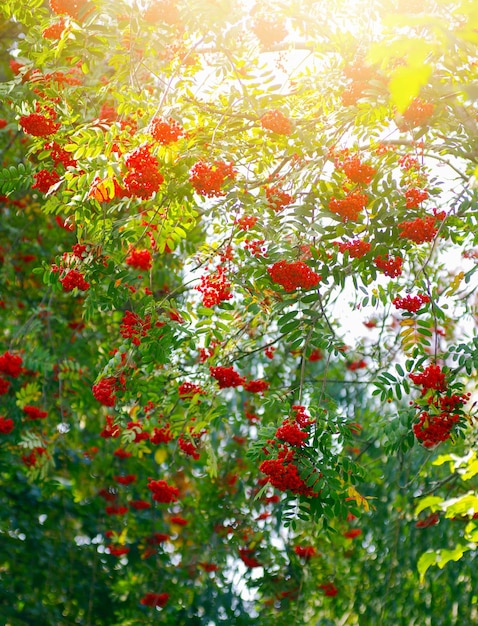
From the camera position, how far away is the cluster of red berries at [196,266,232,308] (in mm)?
3152

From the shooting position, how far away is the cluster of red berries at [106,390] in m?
3.32

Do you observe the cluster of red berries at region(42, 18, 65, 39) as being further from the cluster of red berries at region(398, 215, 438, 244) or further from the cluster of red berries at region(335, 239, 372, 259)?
the cluster of red berries at region(398, 215, 438, 244)

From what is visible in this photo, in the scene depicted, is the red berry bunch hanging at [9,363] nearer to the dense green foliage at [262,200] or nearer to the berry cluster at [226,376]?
the dense green foliage at [262,200]

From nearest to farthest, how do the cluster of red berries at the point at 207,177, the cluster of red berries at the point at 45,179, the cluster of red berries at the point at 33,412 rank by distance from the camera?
the cluster of red berries at the point at 207,177 → the cluster of red berries at the point at 45,179 → the cluster of red berries at the point at 33,412

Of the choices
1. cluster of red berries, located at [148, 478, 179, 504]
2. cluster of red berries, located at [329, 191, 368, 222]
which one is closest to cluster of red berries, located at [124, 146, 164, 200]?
cluster of red berries, located at [329, 191, 368, 222]

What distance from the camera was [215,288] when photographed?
3166mm

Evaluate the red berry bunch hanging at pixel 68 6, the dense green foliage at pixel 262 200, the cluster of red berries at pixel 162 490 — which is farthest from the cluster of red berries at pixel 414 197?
the cluster of red berries at pixel 162 490

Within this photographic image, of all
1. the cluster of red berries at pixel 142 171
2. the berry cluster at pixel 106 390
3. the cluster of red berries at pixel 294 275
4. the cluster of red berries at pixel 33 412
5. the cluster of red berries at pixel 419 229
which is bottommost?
Result: the berry cluster at pixel 106 390

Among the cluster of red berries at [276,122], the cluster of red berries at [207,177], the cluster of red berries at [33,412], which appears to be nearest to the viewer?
the cluster of red berries at [207,177]

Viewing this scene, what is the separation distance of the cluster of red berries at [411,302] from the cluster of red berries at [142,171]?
0.97 meters

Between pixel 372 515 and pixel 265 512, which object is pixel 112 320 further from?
pixel 372 515

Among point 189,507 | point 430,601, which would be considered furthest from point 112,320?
point 430,601

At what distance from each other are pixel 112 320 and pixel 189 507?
5.90ft

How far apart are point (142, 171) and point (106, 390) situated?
95cm
